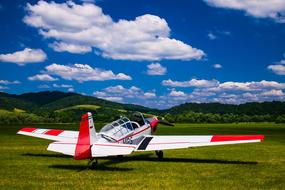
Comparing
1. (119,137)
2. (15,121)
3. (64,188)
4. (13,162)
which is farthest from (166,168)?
(15,121)

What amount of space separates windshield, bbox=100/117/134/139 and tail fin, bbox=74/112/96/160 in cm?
186

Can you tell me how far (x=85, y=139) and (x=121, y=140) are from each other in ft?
9.56

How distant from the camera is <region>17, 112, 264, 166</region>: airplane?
11258 mm

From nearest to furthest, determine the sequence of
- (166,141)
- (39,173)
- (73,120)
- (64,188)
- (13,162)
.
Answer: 1. (64,188)
2. (39,173)
3. (13,162)
4. (166,141)
5. (73,120)

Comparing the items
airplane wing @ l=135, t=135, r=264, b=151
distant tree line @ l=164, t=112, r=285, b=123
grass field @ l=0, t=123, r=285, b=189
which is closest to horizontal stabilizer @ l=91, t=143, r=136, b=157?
grass field @ l=0, t=123, r=285, b=189

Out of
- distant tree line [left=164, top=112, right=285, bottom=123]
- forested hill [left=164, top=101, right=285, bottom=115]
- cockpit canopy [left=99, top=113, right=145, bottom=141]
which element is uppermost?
forested hill [left=164, top=101, right=285, bottom=115]

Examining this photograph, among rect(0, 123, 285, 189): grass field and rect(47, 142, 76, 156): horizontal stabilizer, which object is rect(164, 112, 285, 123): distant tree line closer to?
rect(0, 123, 285, 189): grass field

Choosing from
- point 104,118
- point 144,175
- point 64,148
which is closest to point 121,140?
point 64,148

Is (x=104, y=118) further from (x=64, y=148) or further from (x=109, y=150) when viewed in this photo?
(x=109, y=150)

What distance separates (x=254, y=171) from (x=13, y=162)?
8.97 meters

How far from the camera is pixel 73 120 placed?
3836 inches

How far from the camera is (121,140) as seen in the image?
14.1 m

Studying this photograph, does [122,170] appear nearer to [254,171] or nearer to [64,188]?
[64,188]

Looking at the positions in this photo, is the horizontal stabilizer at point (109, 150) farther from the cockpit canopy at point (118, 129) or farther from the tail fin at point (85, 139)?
the cockpit canopy at point (118, 129)
